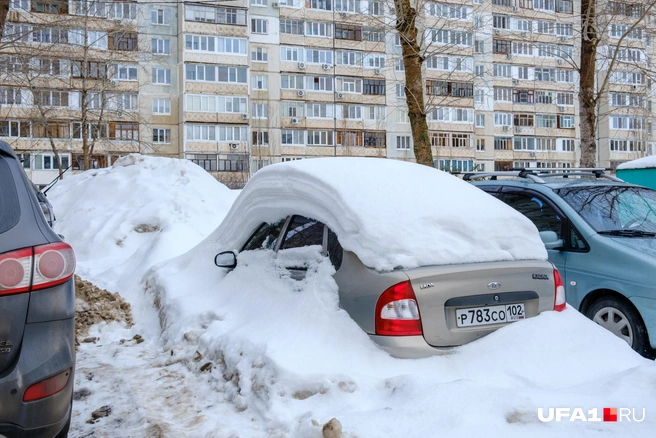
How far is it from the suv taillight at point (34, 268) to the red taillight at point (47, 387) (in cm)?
41

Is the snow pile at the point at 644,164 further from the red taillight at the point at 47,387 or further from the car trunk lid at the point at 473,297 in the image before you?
the red taillight at the point at 47,387

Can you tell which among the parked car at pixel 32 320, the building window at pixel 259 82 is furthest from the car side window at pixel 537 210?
the building window at pixel 259 82

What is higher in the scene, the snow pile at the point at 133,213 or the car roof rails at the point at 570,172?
the car roof rails at the point at 570,172

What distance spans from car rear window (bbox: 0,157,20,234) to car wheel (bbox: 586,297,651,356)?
4934 mm

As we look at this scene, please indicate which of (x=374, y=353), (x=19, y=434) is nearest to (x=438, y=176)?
(x=374, y=353)

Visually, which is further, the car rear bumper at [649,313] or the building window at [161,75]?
the building window at [161,75]

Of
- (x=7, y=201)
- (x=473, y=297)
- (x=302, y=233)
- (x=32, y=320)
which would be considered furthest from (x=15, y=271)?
(x=473, y=297)

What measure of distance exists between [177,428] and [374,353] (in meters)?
1.30

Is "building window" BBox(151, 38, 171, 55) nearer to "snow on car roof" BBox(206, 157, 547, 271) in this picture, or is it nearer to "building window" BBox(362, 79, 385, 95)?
"building window" BBox(362, 79, 385, 95)

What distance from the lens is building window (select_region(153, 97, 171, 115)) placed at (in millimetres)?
49625

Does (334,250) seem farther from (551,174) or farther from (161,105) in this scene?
(161,105)

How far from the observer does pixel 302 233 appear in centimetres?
477

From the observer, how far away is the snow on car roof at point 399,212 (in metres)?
3.99

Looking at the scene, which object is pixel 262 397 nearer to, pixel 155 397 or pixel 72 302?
pixel 155 397
